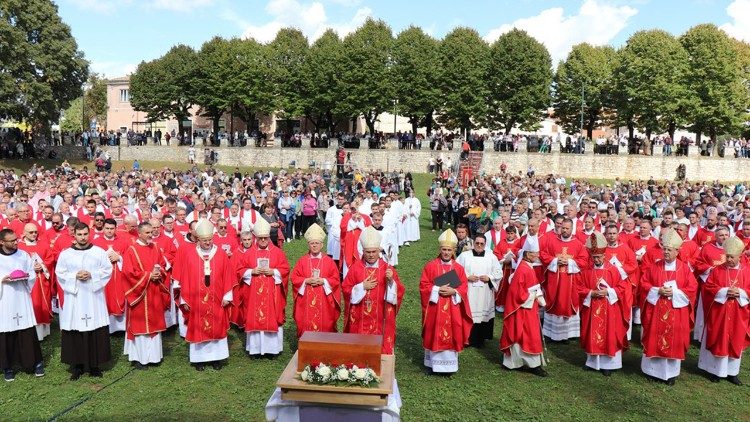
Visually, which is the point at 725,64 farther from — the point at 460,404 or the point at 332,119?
the point at 460,404

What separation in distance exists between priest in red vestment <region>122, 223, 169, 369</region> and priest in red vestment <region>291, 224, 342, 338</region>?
6.59 ft

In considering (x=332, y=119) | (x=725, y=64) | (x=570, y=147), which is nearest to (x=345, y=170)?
(x=570, y=147)

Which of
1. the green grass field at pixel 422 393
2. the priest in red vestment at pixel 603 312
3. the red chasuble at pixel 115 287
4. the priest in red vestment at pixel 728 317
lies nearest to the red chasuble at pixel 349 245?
the green grass field at pixel 422 393

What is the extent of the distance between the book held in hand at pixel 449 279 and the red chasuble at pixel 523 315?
1.17 m

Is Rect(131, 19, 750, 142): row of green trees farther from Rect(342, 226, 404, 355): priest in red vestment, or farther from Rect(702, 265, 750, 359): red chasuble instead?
Rect(342, 226, 404, 355): priest in red vestment

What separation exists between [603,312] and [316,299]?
423 centimetres

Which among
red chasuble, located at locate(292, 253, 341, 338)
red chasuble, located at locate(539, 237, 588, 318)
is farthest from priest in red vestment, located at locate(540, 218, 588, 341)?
red chasuble, located at locate(292, 253, 341, 338)

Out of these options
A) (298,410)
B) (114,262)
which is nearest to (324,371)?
(298,410)

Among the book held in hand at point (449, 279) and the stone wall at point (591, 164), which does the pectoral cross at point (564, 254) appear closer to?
the book held in hand at point (449, 279)

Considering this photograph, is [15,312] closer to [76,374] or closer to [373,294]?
[76,374]

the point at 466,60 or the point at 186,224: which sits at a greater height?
the point at 466,60

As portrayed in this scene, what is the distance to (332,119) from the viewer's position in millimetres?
61969

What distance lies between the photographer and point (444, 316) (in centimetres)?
899

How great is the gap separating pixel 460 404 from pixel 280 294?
3.23 m
